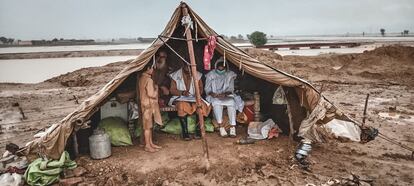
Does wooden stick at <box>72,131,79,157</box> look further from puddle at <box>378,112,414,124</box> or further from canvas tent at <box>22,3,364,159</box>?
puddle at <box>378,112,414,124</box>

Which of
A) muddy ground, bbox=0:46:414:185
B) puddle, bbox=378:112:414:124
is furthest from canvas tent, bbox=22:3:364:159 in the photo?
puddle, bbox=378:112:414:124

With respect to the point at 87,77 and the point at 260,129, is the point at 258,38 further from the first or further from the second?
the point at 260,129

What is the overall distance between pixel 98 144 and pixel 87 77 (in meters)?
12.8

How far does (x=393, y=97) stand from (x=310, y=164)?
25.5 ft

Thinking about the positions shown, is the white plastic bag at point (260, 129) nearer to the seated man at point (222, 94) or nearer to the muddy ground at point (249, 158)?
the muddy ground at point (249, 158)

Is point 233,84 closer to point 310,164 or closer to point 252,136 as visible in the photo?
point 252,136

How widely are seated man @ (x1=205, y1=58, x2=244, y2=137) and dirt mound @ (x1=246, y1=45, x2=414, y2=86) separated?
9674 millimetres

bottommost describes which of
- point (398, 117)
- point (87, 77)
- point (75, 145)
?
point (398, 117)

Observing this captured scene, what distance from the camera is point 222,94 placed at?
6.57 metres

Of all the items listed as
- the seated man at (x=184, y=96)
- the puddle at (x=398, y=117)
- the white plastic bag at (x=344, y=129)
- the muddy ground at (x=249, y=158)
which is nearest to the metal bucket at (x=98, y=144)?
the muddy ground at (x=249, y=158)

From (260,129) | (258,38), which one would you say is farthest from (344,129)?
(258,38)

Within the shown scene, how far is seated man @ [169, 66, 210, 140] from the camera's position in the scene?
620 cm

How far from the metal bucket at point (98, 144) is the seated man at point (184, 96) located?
157cm

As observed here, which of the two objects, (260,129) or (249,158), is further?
(260,129)
